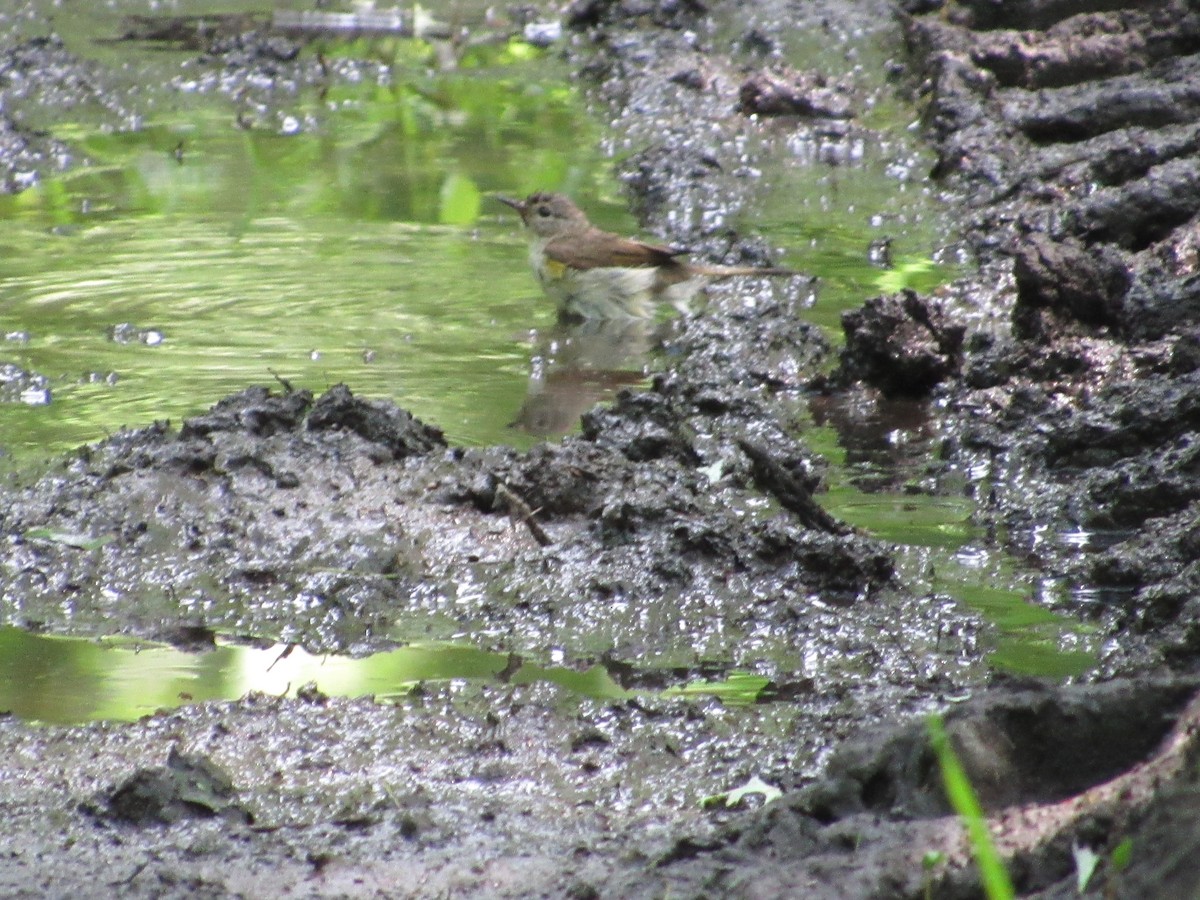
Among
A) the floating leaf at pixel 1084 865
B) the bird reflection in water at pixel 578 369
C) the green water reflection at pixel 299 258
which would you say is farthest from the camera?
the green water reflection at pixel 299 258

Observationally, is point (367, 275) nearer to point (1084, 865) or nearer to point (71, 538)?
point (71, 538)

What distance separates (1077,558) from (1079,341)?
5.90 ft

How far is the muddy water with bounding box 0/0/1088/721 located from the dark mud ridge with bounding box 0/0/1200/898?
198 millimetres

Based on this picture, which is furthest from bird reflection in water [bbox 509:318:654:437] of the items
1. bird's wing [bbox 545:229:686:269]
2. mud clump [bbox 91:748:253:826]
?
mud clump [bbox 91:748:253:826]

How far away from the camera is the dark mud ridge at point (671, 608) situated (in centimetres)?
308

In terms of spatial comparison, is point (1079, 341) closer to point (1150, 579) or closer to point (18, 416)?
point (1150, 579)

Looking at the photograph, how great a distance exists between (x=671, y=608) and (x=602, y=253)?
387 cm

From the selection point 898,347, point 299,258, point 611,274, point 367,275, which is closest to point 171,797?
point 898,347

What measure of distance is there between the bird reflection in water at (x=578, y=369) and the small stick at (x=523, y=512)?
50.0 inches

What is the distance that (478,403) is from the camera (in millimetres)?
7125

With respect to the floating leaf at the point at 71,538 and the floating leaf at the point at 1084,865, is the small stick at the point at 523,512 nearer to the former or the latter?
the floating leaf at the point at 71,538

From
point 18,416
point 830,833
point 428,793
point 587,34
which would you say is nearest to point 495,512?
point 428,793

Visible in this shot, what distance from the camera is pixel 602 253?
28.3 ft

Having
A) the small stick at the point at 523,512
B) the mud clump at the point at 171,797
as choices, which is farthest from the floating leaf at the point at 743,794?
the small stick at the point at 523,512
